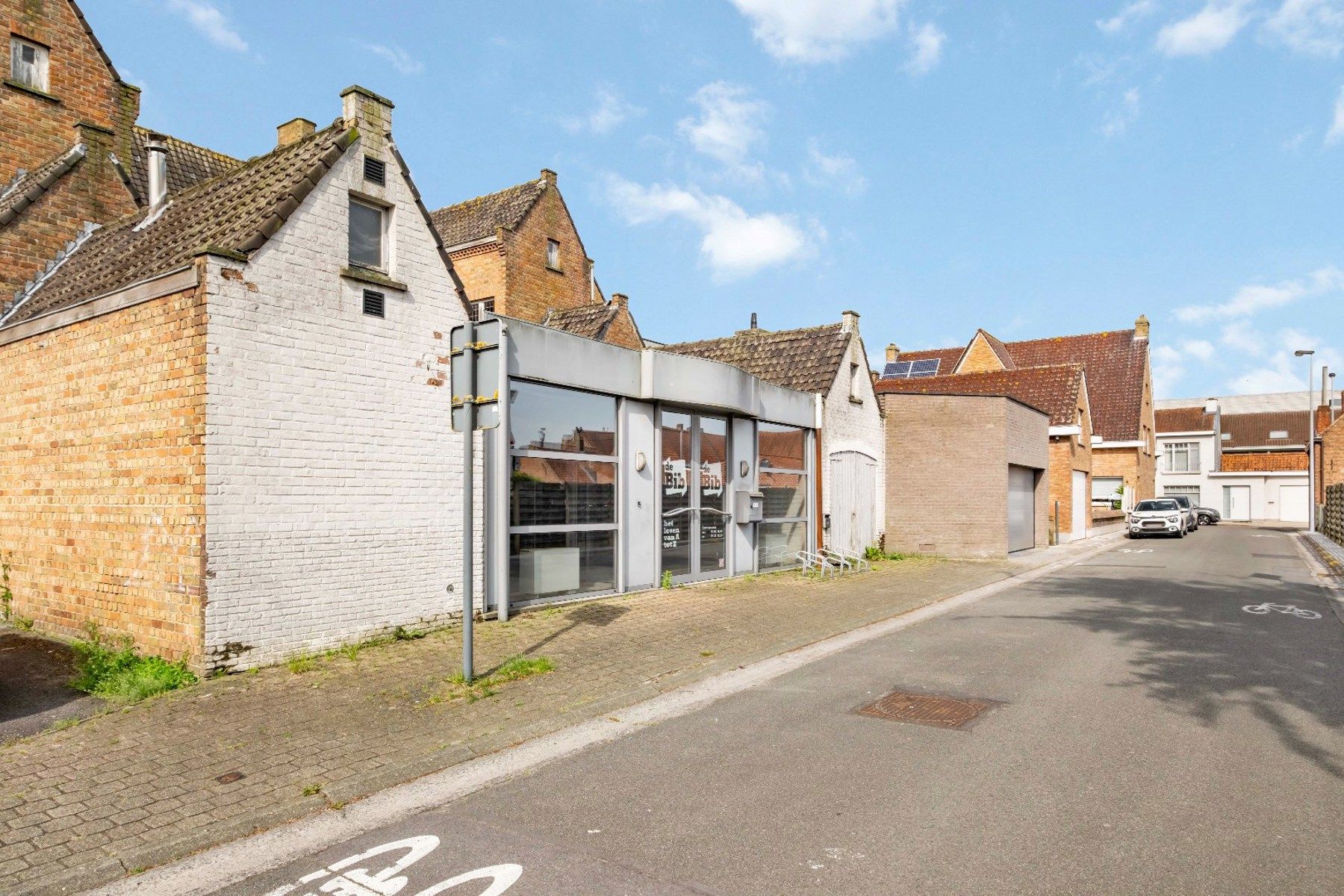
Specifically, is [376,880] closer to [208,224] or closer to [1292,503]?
[208,224]

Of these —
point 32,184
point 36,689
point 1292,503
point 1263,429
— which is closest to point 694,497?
point 36,689

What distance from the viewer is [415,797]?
5.00 m

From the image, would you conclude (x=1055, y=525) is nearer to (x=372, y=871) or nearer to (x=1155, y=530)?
(x=1155, y=530)

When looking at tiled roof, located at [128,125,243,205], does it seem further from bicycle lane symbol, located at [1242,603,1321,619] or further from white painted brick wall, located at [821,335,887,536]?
bicycle lane symbol, located at [1242,603,1321,619]

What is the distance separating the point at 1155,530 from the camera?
32062mm

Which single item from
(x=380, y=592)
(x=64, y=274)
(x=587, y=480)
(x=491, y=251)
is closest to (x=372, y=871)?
(x=380, y=592)

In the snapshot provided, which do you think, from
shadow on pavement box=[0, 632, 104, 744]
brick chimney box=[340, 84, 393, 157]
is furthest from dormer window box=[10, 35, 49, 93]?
shadow on pavement box=[0, 632, 104, 744]

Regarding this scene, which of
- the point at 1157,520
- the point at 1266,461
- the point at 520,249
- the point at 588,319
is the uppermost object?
the point at 520,249

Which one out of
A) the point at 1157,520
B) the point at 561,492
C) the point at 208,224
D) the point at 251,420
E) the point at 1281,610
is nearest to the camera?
the point at 251,420

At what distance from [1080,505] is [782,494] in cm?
1974

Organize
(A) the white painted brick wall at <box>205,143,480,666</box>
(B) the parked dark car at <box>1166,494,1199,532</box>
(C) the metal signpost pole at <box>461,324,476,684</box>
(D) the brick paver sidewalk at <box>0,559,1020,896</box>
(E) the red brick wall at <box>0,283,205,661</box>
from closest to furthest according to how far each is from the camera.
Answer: (D) the brick paver sidewalk at <box>0,559,1020,896</box>
(C) the metal signpost pole at <box>461,324,476,684</box>
(E) the red brick wall at <box>0,283,205,661</box>
(A) the white painted brick wall at <box>205,143,480,666</box>
(B) the parked dark car at <box>1166,494,1199,532</box>

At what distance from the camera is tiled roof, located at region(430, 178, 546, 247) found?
87.2 feet

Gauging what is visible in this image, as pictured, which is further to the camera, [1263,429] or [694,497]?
[1263,429]

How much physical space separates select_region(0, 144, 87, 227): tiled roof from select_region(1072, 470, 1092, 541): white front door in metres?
29.3
